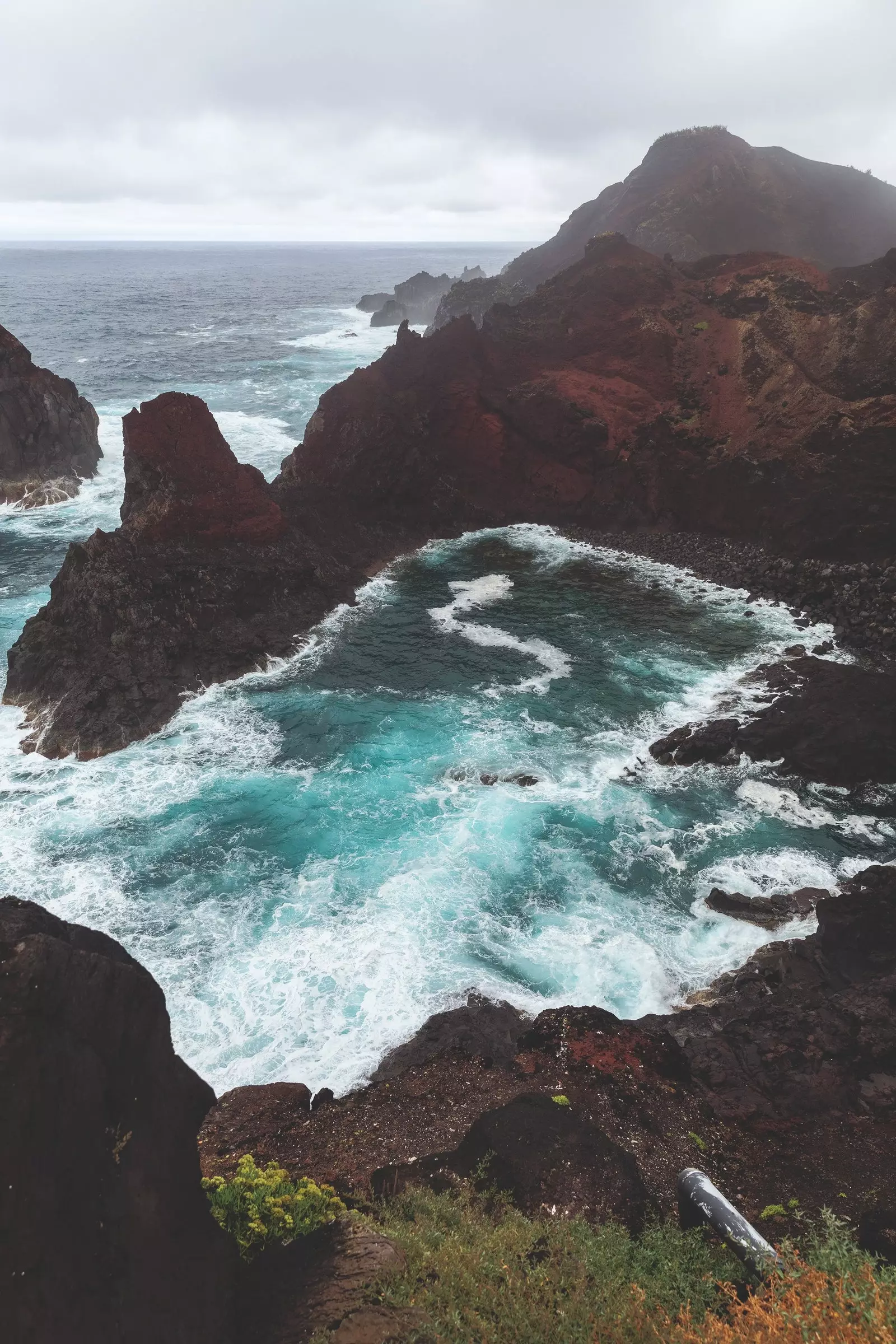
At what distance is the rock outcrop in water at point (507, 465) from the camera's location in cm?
2952

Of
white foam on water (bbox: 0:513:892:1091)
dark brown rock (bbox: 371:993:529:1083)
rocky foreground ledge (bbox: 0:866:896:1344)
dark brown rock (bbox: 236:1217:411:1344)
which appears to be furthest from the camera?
white foam on water (bbox: 0:513:892:1091)

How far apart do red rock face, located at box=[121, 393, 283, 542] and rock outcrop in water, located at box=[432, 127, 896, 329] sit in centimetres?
5925

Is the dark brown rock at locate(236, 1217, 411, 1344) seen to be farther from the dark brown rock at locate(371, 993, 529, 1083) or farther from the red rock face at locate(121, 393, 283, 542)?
the red rock face at locate(121, 393, 283, 542)

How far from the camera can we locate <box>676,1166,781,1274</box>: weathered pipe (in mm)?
9250

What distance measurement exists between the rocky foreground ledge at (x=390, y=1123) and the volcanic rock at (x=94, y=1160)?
2 cm

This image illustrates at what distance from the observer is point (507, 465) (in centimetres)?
4634

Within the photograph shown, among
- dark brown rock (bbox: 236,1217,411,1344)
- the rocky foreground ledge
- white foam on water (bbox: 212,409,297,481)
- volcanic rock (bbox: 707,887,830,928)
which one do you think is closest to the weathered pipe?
the rocky foreground ledge

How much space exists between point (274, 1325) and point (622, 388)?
157ft

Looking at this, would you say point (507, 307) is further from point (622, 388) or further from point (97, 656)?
point (97, 656)

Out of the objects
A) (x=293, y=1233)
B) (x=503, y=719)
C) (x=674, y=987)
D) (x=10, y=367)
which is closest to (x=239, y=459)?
(x=10, y=367)

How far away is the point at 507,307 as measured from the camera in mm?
51594

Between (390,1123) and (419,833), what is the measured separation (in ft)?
31.7

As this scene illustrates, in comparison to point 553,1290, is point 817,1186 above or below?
below

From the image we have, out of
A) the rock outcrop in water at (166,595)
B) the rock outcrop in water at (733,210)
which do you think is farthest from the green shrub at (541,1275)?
the rock outcrop in water at (733,210)
